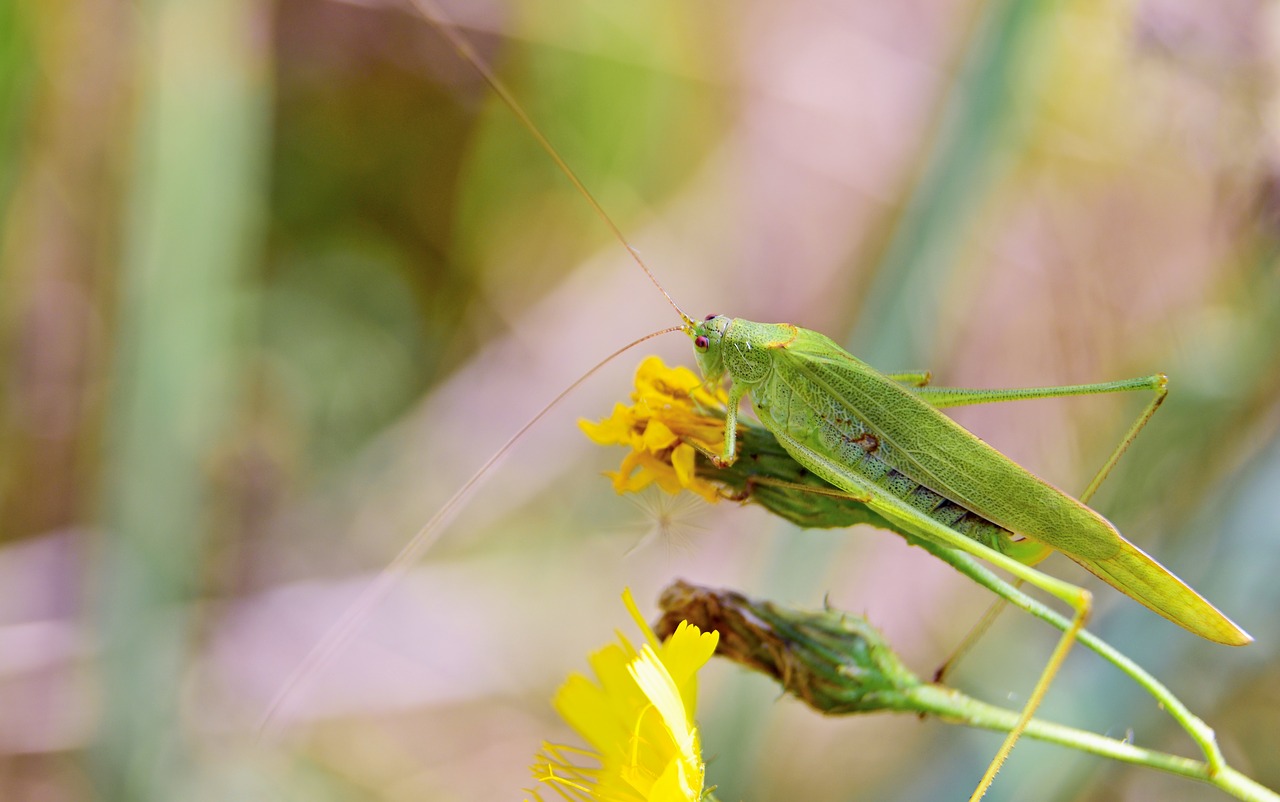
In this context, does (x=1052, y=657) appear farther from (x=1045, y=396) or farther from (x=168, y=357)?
(x=168, y=357)

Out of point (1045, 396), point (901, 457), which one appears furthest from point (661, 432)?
point (1045, 396)

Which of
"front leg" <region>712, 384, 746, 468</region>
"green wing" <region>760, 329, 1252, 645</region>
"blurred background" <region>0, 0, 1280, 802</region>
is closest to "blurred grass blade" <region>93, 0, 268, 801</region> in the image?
"blurred background" <region>0, 0, 1280, 802</region>

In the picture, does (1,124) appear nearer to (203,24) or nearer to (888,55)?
(203,24)

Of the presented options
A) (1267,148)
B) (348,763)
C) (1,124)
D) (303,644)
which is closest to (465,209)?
(1,124)

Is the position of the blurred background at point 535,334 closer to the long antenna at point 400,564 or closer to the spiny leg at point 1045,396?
the long antenna at point 400,564

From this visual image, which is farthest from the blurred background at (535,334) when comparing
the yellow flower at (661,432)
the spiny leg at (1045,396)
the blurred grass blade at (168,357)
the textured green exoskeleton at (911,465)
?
the spiny leg at (1045,396)

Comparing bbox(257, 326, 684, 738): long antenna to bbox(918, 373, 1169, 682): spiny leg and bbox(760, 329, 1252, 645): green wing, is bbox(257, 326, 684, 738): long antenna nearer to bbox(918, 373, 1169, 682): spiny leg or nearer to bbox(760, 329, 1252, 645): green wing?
bbox(760, 329, 1252, 645): green wing
